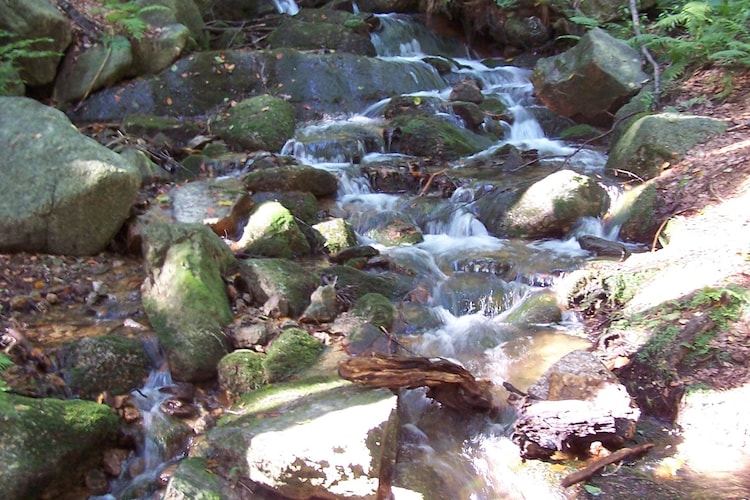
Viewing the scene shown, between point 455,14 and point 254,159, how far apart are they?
8.05 m

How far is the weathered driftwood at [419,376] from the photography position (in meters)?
3.91

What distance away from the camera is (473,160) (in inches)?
355

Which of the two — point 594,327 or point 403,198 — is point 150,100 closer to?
point 403,198

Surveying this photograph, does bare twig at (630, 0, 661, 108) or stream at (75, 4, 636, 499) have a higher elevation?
bare twig at (630, 0, 661, 108)

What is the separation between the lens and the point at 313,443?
10.9 feet

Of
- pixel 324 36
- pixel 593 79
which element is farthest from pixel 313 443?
pixel 324 36

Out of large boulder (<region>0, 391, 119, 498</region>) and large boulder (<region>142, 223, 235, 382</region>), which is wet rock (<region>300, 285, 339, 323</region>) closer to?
large boulder (<region>142, 223, 235, 382</region>)

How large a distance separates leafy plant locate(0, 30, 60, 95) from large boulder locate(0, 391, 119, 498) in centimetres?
551

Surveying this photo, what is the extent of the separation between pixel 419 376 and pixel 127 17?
8388 millimetres

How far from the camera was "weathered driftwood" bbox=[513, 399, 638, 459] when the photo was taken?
3.54m

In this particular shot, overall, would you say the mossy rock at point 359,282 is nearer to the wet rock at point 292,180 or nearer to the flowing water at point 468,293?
the flowing water at point 468,293

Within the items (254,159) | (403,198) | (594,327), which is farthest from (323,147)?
(594,327)

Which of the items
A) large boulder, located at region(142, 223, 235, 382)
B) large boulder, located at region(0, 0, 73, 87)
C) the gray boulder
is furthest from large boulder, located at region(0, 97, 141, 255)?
the gray boulder

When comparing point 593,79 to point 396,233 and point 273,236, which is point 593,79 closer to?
point 396,233
